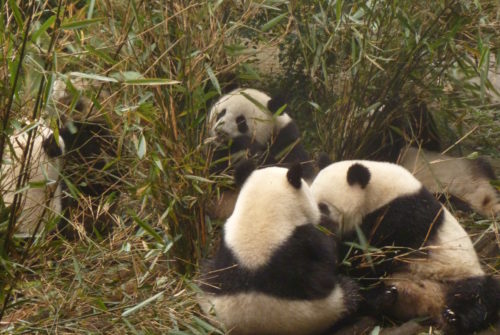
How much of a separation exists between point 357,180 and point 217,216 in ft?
2.82

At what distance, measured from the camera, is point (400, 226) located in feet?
11.5

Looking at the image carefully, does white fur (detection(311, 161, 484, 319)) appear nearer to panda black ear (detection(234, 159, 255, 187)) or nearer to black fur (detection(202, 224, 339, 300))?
black fur (detection(202, 224, 339, 300))

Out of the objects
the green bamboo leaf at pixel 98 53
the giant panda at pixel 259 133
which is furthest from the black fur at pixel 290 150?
the green bamboo leaf at pixel 98 53

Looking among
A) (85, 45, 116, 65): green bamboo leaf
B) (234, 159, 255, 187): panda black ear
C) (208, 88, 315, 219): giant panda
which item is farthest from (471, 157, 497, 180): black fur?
(85, 45, 116, 65): green bamboo leaf

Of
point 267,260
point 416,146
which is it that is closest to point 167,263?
point 267,260

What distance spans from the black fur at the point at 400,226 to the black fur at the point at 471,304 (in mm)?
240

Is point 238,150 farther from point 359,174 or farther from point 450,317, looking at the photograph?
point 450,317

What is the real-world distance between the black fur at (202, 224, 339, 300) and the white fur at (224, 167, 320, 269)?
4cm

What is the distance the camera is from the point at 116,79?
3039 mm

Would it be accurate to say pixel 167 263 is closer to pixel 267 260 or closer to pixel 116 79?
pixel 267 260

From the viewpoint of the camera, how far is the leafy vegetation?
10.2 feet

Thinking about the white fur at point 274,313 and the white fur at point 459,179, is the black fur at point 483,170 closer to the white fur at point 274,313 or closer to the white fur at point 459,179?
the white fur at point 459,179

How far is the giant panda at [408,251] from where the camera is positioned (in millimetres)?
3398

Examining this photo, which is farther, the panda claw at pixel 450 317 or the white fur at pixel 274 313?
the panda claw at pixel 450 317
